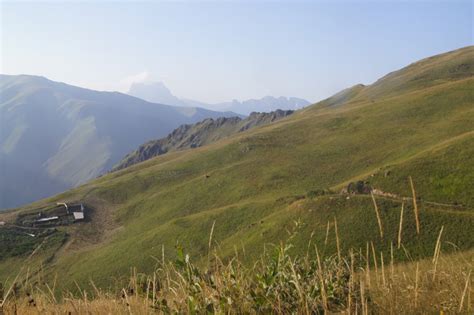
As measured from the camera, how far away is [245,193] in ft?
193

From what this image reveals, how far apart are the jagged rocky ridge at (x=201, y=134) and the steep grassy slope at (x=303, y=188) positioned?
279ft

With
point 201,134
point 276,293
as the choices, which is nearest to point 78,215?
point 276,293

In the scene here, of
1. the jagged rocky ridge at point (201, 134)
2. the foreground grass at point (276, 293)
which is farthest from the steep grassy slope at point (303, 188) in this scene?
the jagged rocky ridge at point (201, 134)

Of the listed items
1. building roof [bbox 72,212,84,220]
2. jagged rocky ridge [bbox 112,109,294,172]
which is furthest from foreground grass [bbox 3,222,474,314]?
jagged rocky ridge [bbox 112,109,294,172]

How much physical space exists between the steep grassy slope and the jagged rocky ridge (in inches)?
3353

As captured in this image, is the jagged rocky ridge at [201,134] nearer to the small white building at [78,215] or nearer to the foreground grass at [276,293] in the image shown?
the small white building at [78,215]

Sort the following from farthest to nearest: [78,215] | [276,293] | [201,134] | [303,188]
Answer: [201,134], [78,215], [303,188], [276,293]

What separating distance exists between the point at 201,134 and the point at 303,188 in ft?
440

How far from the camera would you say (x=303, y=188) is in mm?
54375

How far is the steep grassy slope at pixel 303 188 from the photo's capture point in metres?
33.4

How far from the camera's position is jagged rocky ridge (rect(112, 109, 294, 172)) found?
17438 cm

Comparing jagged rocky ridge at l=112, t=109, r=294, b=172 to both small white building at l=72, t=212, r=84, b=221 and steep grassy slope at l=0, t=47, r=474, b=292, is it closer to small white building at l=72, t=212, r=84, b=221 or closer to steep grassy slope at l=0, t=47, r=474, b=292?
steep grassy slope at l=0, t=47, r=474, b=292

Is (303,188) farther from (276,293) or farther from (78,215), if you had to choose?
(276,293)

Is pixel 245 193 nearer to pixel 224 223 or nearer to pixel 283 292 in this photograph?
pixel 224 223
